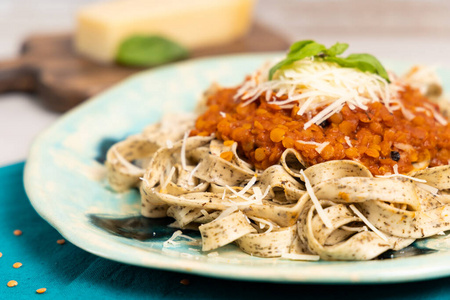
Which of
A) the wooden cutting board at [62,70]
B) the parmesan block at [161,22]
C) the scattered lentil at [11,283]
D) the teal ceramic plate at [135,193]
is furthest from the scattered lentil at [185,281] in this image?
the parmesan block at [161,22]

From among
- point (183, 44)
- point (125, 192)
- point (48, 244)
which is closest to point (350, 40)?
point (183, 44)

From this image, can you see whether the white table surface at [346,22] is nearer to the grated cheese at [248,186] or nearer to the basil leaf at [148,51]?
the basil leaf at [148,51]

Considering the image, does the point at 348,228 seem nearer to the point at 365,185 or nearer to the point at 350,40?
the point at 365,185

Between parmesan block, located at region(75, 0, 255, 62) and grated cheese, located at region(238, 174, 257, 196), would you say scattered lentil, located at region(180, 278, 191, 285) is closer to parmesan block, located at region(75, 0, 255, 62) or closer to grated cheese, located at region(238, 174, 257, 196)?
grated cheese, located at region(238, 174, 257, 196)

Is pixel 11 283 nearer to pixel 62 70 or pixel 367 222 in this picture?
pixel 367 222

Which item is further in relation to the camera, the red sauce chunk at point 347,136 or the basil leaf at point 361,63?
the basil leaf at point 361,63
